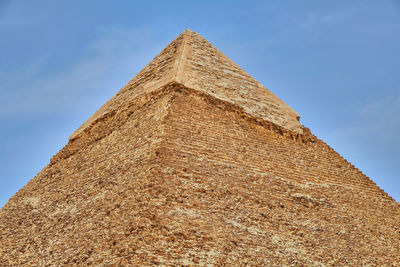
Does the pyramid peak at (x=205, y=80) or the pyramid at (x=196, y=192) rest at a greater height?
the pyramid peak at (x=205, y=80)

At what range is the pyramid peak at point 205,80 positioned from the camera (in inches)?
430

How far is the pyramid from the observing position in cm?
688

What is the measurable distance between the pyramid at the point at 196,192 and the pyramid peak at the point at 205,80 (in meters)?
0.06

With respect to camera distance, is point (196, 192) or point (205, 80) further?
point (205, 80)

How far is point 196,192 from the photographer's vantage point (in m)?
7.61

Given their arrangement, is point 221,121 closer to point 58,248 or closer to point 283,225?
point 283,225

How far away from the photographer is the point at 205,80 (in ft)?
36.5

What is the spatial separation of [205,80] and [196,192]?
4.24 metres

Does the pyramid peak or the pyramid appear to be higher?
the pyramid peak

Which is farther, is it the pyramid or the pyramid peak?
the pyramid peak

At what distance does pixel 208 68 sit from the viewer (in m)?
12.0

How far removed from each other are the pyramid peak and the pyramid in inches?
2.3

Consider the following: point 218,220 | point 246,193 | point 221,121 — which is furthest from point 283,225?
point 221,121

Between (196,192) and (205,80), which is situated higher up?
(205,80)
